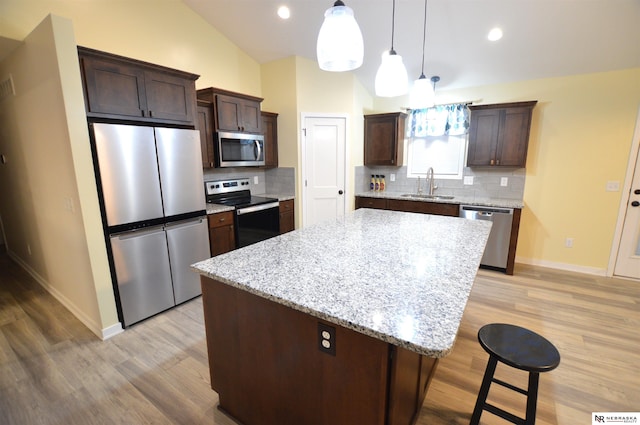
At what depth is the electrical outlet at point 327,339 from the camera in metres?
1.09

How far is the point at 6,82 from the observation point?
275cm

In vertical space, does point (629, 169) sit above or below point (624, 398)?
above

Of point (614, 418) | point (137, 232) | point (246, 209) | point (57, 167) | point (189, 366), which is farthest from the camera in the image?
point (246, 209)

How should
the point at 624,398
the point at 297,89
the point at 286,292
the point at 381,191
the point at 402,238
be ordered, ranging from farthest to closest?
the point at 381,191, the point at 297,89, the point at 402,238, the point at 624,398, the point at 286,292

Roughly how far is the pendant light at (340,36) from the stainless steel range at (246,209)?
7.39 feet

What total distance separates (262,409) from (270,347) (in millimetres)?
400

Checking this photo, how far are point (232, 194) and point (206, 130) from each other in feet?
3.16

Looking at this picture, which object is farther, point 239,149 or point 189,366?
point 239,149

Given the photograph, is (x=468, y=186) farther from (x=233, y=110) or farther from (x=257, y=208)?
(x=233, y=110)

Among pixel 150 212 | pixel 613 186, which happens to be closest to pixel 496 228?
pixel 613 186

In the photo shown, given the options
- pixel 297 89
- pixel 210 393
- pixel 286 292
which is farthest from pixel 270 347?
pixel 297 89

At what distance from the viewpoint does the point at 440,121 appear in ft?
13.6

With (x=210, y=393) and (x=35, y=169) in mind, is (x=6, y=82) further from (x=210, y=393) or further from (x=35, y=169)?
(x=210, y=393)

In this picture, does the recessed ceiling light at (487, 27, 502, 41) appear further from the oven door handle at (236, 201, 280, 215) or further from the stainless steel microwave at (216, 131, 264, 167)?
the oven door handle at (236, 201, 280, 215)
